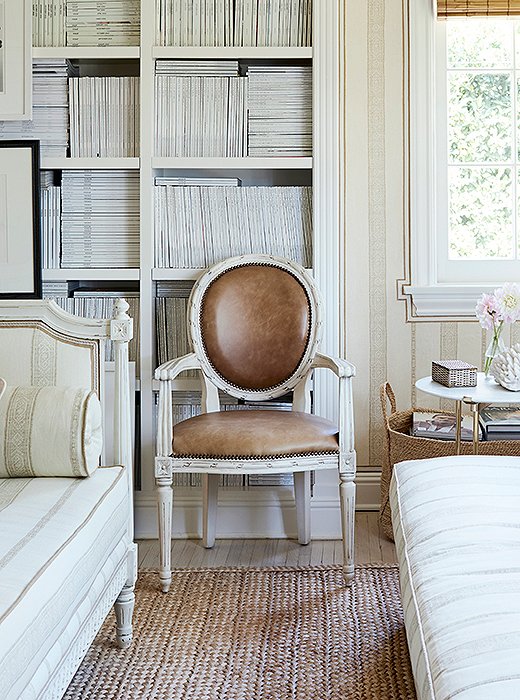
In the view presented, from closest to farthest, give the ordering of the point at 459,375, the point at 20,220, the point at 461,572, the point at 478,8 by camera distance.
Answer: the point at 461,572, the point at 459,375, the point at 20,220, the point at 478,8

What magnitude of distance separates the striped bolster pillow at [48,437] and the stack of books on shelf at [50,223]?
1.18m

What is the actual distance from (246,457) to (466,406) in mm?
1163

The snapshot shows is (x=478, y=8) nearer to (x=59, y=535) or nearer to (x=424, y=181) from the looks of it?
(x=424, y=181)

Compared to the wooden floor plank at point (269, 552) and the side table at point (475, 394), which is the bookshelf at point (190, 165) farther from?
the side table at point (475, 394)

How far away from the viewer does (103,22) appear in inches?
127

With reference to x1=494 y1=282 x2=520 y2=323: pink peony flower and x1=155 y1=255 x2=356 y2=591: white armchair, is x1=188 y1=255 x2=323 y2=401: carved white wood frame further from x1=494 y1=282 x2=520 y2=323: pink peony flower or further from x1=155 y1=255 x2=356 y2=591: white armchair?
x1=494 y1=282 x2=520 y2=323: pink peony flower

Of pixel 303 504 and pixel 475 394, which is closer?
pixel 475 394

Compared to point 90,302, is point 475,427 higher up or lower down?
lower down

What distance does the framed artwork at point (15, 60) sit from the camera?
10.3ft

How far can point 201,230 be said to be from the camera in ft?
10.6

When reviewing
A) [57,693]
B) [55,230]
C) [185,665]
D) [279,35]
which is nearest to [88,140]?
[55,230]

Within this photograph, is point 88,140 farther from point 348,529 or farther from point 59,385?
point 348,529

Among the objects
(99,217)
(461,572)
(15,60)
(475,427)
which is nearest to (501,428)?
(475,427)

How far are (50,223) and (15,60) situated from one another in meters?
0.58
